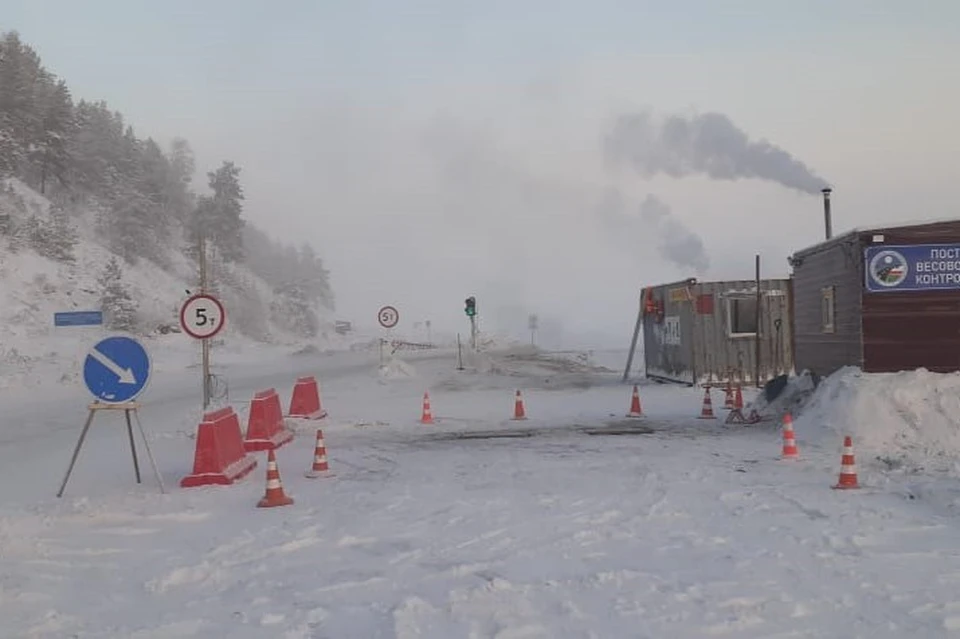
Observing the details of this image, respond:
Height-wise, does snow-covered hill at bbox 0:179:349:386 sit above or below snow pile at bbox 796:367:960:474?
above

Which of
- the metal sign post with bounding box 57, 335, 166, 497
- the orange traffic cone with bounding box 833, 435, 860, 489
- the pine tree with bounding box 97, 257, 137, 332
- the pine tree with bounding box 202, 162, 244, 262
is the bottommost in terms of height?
the orange traffic cone with bounding box 833, 435, 860, 489

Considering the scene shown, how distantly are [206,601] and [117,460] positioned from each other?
297 inches

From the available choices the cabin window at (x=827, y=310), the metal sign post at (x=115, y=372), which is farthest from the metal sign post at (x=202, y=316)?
the cabin window at (x=827, y=310)

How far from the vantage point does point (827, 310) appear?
16.0 metres

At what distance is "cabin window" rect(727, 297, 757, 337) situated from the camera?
2492 cm

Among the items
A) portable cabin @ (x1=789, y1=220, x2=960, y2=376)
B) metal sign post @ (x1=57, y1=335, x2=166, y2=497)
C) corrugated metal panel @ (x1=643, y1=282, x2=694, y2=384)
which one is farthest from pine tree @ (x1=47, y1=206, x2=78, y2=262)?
portable cabin @ (x1=789, y1=220, x2=960, y2=376)

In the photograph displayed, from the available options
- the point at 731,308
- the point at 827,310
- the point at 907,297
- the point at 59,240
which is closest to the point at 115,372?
the point at 907,297

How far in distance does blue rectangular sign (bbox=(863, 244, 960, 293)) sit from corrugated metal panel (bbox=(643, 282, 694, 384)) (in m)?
11.1

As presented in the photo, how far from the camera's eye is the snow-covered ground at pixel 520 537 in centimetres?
552

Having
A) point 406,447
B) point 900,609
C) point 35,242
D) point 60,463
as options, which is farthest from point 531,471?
point 35,242

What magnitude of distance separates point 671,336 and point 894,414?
47.6 feet

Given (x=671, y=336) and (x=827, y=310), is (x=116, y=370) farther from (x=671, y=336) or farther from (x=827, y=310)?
(x=671, y=336)

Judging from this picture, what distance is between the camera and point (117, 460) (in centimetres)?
1275

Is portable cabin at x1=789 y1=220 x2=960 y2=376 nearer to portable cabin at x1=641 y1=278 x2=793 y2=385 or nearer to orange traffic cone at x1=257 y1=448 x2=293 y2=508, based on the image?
orange traffic cone at x1=257 y1=448 x2=293 y2=508
